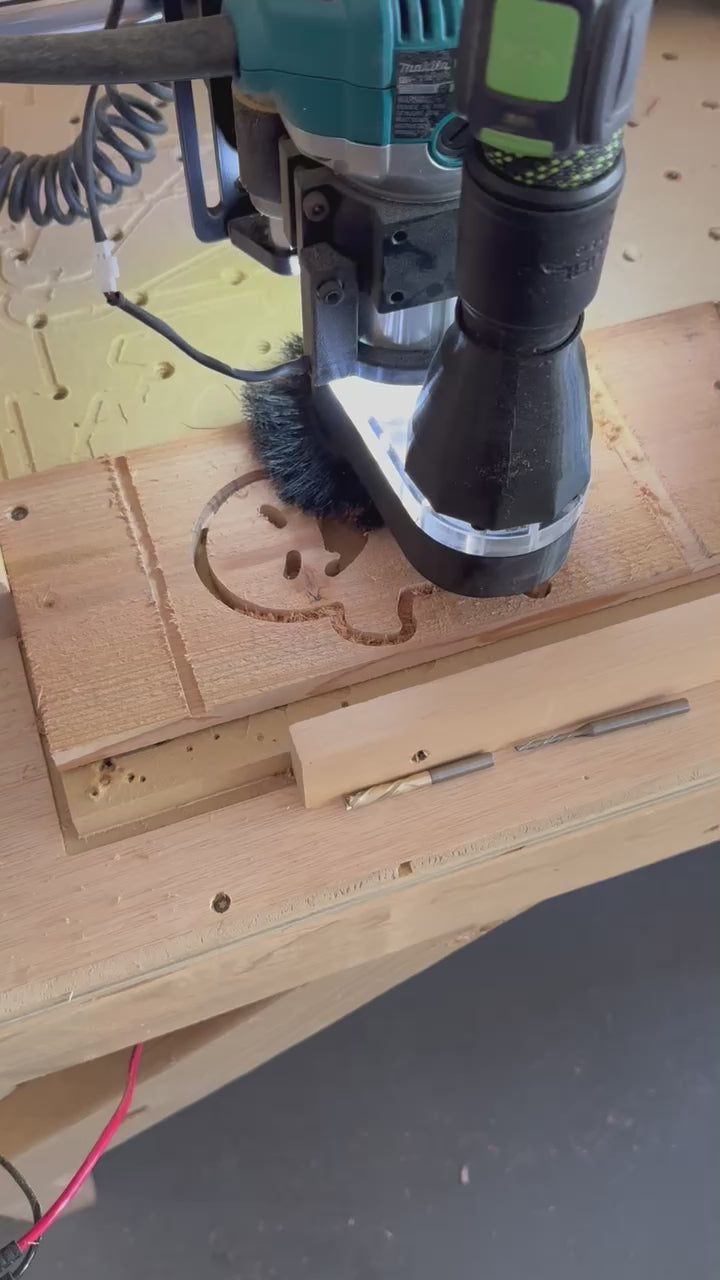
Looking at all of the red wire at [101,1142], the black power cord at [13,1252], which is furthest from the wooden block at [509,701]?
the black power cord at [13,1252]

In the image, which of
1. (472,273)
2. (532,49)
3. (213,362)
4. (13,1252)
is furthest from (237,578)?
(13,1252)

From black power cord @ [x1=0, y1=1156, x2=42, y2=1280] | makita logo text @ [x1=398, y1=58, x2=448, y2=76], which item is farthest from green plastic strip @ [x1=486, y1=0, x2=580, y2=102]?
black power cord @ [x1=0, y1=1156, x2=42, y2=1280]

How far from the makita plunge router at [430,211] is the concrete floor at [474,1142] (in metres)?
0.61

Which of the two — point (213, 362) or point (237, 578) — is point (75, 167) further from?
point (237, 578)

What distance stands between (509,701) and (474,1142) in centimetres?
60

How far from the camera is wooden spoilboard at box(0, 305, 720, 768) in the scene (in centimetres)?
62

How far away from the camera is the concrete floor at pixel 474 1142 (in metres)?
0.96

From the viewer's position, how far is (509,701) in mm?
615

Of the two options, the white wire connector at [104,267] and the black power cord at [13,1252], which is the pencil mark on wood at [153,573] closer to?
the white wire connector at [104,267]

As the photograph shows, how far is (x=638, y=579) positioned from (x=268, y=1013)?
0.44 meters

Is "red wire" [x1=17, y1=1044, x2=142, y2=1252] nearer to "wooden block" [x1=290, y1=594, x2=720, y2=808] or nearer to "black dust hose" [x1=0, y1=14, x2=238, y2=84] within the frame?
"wooden block" [x1=290, y1=594, x2=720, y2=808]

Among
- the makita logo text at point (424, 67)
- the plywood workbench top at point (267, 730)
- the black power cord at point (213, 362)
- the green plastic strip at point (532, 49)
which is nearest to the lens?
the green plastic strip at point (532, 49)

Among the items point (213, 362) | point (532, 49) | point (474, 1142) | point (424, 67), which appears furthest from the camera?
point (474, 1142)

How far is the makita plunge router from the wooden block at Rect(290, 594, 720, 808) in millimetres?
59
